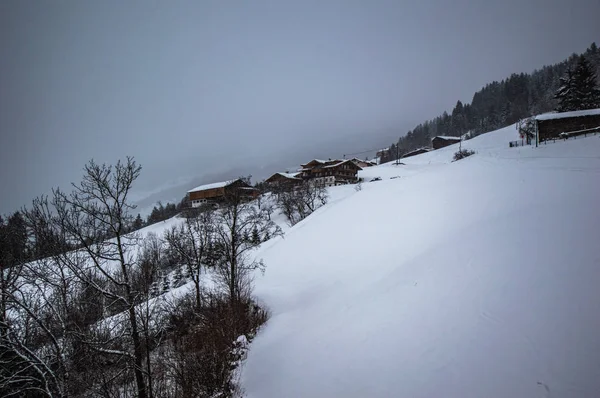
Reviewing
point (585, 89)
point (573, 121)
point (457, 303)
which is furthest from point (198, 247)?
point (585, 89)

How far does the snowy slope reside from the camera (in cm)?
505

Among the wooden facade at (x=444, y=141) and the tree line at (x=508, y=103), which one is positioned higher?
the tree line at (x=508, y=103)

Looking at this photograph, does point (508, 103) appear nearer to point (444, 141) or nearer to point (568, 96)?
point (444, 141)

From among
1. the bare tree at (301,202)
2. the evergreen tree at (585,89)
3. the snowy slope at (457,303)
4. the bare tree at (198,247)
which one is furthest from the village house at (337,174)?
the snowy slope at (457,303)

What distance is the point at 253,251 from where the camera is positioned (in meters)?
26.9

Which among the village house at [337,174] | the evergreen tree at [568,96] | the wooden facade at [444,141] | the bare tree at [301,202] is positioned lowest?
the bare tree at [301,202]

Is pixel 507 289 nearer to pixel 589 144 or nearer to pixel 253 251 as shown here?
pixel 253 251

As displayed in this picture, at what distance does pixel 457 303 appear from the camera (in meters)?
7.27

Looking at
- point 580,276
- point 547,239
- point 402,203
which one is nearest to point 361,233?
point 402,203

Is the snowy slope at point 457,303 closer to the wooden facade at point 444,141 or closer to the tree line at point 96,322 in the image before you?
the tree line at point 96,322

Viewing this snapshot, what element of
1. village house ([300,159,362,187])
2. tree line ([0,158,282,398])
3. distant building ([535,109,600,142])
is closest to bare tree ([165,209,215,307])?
tree line ([0,158,282,398])

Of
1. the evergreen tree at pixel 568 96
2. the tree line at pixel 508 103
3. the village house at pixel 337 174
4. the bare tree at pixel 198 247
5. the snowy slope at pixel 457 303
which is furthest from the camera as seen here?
the tree line at pixel 508 103

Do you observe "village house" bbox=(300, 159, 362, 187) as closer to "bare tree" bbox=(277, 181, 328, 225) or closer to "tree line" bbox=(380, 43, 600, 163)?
"tree line" bbox=(380, 43, 600, 163)

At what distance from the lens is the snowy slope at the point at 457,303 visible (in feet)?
16.6
